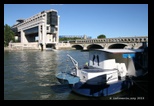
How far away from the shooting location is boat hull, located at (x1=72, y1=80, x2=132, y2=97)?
13.3 m

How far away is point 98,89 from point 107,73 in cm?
129

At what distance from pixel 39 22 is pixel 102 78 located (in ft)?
302

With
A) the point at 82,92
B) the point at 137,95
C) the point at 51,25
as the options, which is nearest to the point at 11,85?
the point at 82,92

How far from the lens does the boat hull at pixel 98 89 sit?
1332cm

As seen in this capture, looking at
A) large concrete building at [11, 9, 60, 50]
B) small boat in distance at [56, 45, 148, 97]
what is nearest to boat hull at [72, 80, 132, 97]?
small boat in distance at [56, 45, 148, 97]

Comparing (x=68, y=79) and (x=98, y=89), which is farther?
(x=68, y=79)

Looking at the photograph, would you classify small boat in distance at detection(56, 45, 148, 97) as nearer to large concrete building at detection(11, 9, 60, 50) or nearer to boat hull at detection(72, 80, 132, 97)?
boat hull at detection(72, 80, 132, 97)

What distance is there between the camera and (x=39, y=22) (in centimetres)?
10206

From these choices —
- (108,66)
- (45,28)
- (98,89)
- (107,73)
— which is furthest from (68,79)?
(45,28)

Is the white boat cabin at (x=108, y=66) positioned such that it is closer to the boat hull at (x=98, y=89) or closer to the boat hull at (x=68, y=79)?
the boat hull at (x=98, y=89)

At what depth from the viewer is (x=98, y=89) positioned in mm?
13281

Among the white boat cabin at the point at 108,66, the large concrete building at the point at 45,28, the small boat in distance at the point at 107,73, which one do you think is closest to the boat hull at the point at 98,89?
the small boat in distance at the point at 107,73

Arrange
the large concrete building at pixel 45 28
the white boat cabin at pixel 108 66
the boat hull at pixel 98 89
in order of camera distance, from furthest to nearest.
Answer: the large concrete building at pixel 45 28 < the white boat cabin at pixel 108 66 < the boat hull at pixel 98 89

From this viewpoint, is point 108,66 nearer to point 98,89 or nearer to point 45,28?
point 98,89
